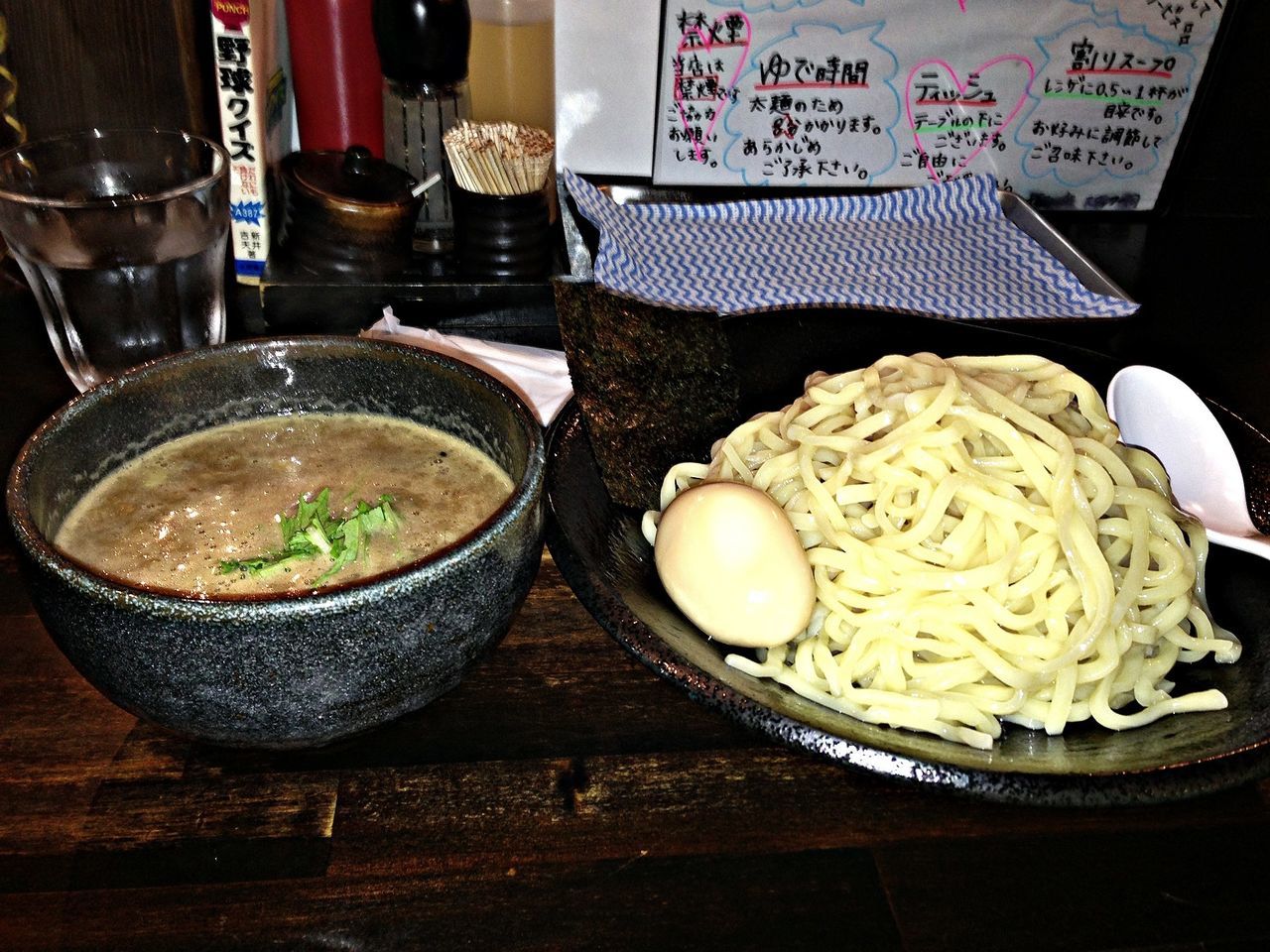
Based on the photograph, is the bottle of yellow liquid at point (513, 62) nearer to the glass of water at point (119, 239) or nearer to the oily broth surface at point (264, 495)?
the glass of water at point (119, 239)

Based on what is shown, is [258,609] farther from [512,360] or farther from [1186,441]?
[1186,441]

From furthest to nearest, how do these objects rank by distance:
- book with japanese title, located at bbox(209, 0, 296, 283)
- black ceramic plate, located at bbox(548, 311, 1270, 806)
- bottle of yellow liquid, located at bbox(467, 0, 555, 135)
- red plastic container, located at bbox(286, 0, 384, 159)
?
bottle of yellow liquid, located at bbox(467, 0, 555, 135), red plastic container, located at bbox(286, 0, 384, 159), book with japanese title, located at bbox(209, 0, 296, 283), black ceramic plate, located at bbox(548, 311, 1270, 806)

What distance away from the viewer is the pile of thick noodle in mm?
1107

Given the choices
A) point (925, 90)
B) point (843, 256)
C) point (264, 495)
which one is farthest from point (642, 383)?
point (925, 90)

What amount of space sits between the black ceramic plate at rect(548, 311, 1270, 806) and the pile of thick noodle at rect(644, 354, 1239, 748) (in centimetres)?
3

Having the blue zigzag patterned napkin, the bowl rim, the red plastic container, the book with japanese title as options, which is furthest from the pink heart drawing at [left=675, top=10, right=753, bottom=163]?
the bowl rim

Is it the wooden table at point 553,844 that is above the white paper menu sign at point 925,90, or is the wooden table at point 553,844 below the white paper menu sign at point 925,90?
below

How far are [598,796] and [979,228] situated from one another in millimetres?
1974

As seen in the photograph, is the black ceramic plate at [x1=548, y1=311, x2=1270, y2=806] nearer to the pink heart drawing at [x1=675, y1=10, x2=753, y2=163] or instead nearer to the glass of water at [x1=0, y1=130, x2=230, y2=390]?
the glass of water at [x1=0, y1=130, x2=230, y2=390]

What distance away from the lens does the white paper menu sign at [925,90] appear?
2.55 meters

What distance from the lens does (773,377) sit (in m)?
1.52

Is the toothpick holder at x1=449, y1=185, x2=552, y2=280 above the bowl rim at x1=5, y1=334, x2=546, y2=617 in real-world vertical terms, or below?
below

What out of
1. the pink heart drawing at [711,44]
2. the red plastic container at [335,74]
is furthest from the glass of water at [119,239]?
the pink heart drawing at [711,44]

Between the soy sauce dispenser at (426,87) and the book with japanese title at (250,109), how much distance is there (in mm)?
248
